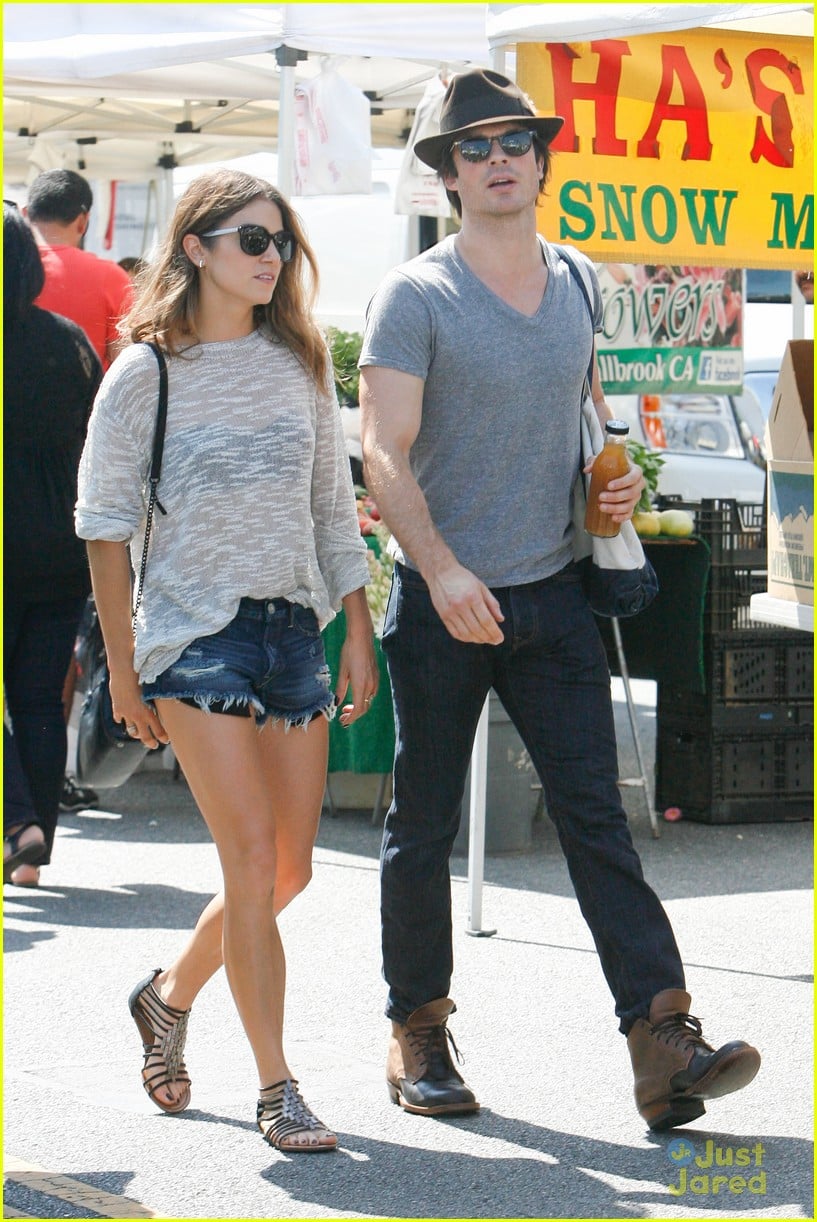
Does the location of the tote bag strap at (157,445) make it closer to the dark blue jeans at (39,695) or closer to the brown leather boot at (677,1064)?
the brown leather boot at (677,1064)

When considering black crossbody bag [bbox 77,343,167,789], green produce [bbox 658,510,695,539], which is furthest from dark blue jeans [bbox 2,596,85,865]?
green produce [bbox 658,510,695,539]

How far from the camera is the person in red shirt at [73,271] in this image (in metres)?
7.56

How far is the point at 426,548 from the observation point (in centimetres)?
386

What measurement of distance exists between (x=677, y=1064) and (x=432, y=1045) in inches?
23.1

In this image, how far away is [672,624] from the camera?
7.44 meters

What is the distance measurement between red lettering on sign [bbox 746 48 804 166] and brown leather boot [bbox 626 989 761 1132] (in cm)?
306

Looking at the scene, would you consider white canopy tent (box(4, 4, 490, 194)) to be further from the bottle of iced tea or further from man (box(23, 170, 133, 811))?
the bottle of iced tea

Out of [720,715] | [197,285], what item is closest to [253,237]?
[197,285]

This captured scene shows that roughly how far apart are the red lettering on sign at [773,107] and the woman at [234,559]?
2.44 m

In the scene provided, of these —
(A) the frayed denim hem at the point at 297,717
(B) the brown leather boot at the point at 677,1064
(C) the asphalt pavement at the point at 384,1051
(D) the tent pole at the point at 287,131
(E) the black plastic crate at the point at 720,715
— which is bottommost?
(C) the asphalt pavement at the point at 384,1051

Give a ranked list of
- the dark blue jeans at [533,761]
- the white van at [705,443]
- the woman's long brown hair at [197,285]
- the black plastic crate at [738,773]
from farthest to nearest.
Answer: the white van at [705,443] < the black plastic crate at [738,773] < the dark blue jeans at [533,761] < the woman's long brown hair at [197,285]

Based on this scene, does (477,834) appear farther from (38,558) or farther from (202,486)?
(202,486)

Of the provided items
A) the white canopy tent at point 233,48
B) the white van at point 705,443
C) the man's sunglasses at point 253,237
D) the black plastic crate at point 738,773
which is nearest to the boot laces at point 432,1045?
the man's sunglasses at point 253,237

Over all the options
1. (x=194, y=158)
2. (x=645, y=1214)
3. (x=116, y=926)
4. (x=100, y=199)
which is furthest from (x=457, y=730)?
(x=100, y=199)
